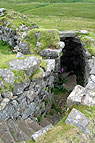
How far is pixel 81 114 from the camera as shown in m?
7.19

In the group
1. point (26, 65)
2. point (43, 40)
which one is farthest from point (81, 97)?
point (43, 40)

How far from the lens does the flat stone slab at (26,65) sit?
29.7 feet

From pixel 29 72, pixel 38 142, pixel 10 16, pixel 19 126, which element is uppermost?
pixel 10 16

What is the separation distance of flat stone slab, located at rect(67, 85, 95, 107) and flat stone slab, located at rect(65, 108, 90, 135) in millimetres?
785

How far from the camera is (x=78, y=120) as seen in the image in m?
6.84

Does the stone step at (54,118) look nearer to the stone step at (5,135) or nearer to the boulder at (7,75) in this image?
the boulder at (7,75)

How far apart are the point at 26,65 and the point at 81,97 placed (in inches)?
140

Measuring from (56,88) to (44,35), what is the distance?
5.88 m

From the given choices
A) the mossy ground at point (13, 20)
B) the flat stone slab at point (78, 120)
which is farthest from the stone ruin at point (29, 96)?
the mossy ground at point (13, 20)

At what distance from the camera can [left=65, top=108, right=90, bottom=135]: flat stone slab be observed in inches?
258

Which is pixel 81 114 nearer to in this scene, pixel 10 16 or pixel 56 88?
pixel 56 88

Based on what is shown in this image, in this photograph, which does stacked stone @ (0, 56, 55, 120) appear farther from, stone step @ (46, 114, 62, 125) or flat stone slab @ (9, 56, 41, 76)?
stone step @ (46, 114, 62, 125)

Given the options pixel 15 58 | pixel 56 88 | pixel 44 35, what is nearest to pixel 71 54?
pixel 56 88

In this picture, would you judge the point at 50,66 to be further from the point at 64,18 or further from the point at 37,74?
the point at 64,18
